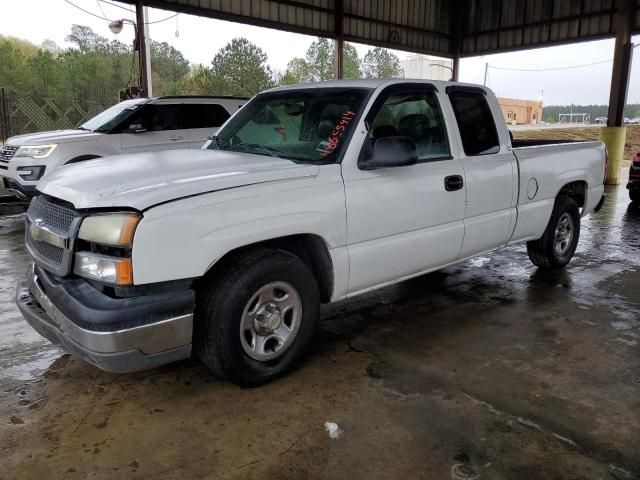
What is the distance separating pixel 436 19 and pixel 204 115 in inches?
440

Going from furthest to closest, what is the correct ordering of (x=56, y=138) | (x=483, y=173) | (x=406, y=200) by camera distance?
(x=56, y=138) → (x=483, y=173) → (x=406, y=200)

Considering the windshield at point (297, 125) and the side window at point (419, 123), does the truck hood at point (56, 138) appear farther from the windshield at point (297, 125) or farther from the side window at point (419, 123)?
the side window at point (419, 123)

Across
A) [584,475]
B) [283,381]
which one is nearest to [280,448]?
[283,381]

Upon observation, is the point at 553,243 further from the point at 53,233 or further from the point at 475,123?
the point at 53,233

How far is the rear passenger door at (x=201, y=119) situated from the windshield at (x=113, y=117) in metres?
0.81

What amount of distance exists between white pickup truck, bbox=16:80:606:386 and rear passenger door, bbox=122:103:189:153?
15.7 ft

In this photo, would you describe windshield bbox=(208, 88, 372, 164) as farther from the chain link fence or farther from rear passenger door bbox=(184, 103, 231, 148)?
the chain link fence

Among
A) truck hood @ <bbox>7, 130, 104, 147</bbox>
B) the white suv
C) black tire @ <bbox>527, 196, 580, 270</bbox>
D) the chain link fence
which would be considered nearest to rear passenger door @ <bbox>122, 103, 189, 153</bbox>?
the white suv

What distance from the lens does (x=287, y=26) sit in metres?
13.9

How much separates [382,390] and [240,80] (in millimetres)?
23774

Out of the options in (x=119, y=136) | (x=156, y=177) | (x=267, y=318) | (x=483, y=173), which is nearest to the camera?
(x=156, y=177)

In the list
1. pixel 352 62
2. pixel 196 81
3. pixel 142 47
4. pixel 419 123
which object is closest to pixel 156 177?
pixel 419 123

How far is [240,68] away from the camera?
25375 millimetres

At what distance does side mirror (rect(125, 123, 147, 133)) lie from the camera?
8.59 metres
